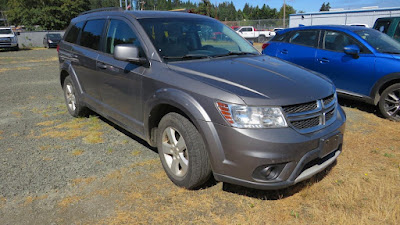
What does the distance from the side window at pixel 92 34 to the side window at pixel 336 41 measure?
4.38m

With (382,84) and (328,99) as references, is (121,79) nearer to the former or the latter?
(328,99)

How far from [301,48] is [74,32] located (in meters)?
4.52

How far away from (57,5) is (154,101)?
5275cm

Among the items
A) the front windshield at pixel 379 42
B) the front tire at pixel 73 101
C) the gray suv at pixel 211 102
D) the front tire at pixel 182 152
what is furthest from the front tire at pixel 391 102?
the front tire at pixel 73 101

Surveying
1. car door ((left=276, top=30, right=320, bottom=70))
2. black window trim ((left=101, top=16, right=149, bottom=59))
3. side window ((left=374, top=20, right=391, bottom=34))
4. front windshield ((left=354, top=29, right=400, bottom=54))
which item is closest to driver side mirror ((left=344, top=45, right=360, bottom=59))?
front windshield ((left=354, top=29, right=400, bottom=54))

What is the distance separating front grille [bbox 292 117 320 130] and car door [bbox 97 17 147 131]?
5.52 feet

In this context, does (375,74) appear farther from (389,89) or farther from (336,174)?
(336,174)

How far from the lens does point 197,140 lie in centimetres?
278

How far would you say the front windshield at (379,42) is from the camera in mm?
5646

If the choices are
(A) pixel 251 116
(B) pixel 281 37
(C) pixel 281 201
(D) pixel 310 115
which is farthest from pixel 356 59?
(A) pixel 251 116

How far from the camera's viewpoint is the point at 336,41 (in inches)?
243

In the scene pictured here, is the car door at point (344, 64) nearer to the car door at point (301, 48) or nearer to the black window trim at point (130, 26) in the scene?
the car door at point (301, 48)

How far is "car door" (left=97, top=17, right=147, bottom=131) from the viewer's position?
3504 millimetres

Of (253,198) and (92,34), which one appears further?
(92,34)
